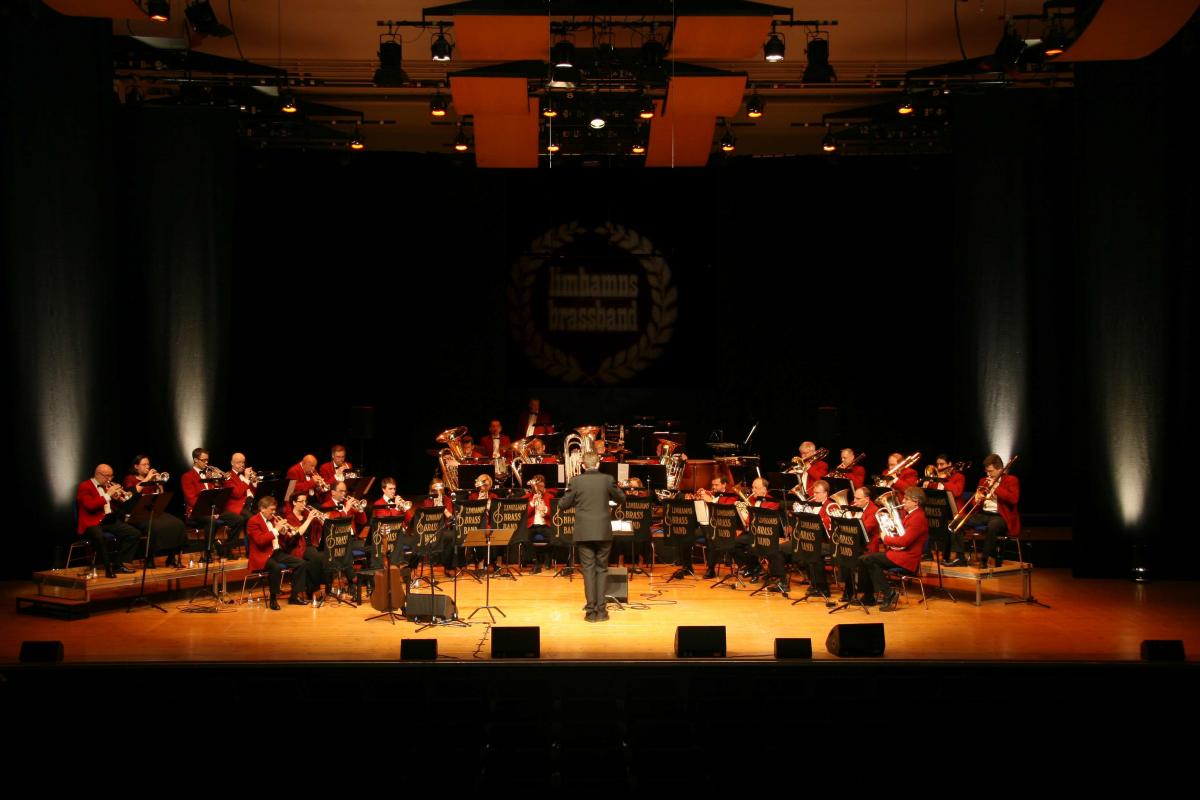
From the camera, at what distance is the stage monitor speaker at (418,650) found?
8.45 meters

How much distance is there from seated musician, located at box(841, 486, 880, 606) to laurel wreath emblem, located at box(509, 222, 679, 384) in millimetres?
8449

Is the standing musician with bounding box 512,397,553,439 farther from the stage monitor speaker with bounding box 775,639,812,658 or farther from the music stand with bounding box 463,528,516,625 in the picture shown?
the stage monitor speaker with bounding box 775,639,812,658

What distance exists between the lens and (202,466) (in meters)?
14.0

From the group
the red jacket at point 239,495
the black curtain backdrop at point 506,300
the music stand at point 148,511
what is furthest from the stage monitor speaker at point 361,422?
the music stand at point 148,511

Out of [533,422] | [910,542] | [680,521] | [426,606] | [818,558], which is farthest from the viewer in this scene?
[533,422]

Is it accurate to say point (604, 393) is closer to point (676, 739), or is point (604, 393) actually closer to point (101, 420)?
point (101, 420)

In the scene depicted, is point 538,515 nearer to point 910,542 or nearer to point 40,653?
point 910,542

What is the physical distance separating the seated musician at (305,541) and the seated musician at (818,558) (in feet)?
17.1

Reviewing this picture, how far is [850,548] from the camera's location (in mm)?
11422

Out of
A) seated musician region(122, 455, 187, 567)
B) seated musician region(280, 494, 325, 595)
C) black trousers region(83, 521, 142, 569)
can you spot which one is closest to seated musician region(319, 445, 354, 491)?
seated musician region(280, 494, 325, 595)

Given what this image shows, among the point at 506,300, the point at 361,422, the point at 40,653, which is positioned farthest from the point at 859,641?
the point at 506,300

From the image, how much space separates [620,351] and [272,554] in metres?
9.55

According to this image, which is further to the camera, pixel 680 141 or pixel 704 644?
pixel 680 141

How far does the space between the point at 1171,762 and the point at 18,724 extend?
7.52 metres
